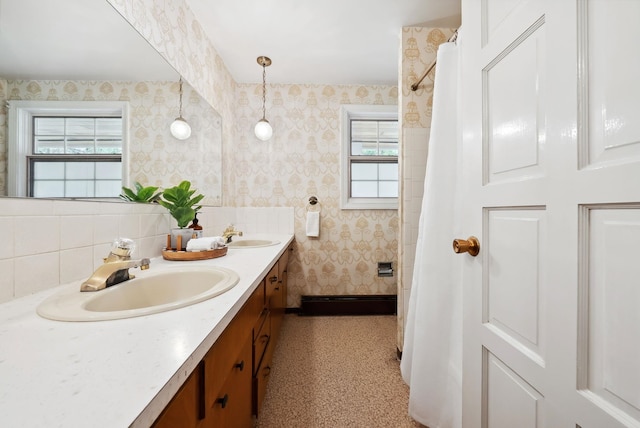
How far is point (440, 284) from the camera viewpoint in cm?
109

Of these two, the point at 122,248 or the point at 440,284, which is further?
the point at 440,284

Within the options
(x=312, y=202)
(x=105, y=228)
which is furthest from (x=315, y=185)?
(x=105, y=228)

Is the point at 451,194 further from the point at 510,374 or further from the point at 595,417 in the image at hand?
the point at 595,417

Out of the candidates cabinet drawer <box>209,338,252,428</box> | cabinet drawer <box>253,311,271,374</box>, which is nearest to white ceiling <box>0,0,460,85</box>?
cabinet drawer <box>209,338,252,428</box>

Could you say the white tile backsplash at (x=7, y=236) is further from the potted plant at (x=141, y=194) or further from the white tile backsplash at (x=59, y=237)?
the potted plant at (x=141, y=194)

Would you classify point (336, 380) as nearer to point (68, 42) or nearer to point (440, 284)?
point (440, 284)

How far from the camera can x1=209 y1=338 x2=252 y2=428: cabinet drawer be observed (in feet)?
1.99

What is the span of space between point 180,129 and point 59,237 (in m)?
0.87

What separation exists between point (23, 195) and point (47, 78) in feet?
1.20

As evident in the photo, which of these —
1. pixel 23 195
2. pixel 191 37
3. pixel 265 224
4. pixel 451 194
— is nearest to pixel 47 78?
pixel 23 195

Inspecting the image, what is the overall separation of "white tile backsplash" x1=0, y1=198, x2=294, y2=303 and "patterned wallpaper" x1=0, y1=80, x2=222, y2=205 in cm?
14

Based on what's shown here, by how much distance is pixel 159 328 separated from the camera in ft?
1.60

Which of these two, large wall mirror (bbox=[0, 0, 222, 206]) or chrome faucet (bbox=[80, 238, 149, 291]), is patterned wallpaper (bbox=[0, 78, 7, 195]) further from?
chrome faucet (bbox=[80, 238, 149, 291])

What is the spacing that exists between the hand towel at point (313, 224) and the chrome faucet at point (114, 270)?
159cm
